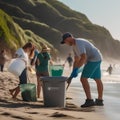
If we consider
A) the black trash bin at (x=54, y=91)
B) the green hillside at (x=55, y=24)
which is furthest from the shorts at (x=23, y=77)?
the green hillside at (x=55, y=24)

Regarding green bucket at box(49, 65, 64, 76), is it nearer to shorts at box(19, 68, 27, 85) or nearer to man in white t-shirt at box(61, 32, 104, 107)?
shorts at box(19, 68, 27, 85)

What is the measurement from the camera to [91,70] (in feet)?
36.0

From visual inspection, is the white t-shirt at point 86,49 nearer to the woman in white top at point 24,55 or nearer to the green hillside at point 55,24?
the woman in white top at point 24,55

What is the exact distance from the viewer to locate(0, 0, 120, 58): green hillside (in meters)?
140

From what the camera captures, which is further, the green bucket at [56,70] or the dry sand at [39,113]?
the green bucket at [56,70]

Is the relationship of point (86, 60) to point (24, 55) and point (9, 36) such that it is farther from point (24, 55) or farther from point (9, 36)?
point (9, 36)

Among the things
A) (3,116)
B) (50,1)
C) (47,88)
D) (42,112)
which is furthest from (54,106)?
(50,1)

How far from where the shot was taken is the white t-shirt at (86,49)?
422 inches

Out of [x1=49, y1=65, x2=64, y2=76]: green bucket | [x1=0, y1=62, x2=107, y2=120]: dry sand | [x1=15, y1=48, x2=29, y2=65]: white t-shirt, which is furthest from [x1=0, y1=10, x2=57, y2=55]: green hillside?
[x1=0, y1=62, x2=107, y2=120]: dry sand

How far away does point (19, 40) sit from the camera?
5781cm

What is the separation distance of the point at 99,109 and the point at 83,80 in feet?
2.74

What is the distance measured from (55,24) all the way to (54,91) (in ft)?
493

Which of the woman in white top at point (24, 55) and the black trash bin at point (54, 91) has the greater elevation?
the woman in white top at point (24, 55)

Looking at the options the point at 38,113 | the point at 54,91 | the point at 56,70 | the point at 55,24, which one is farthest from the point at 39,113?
the point at 55,24
